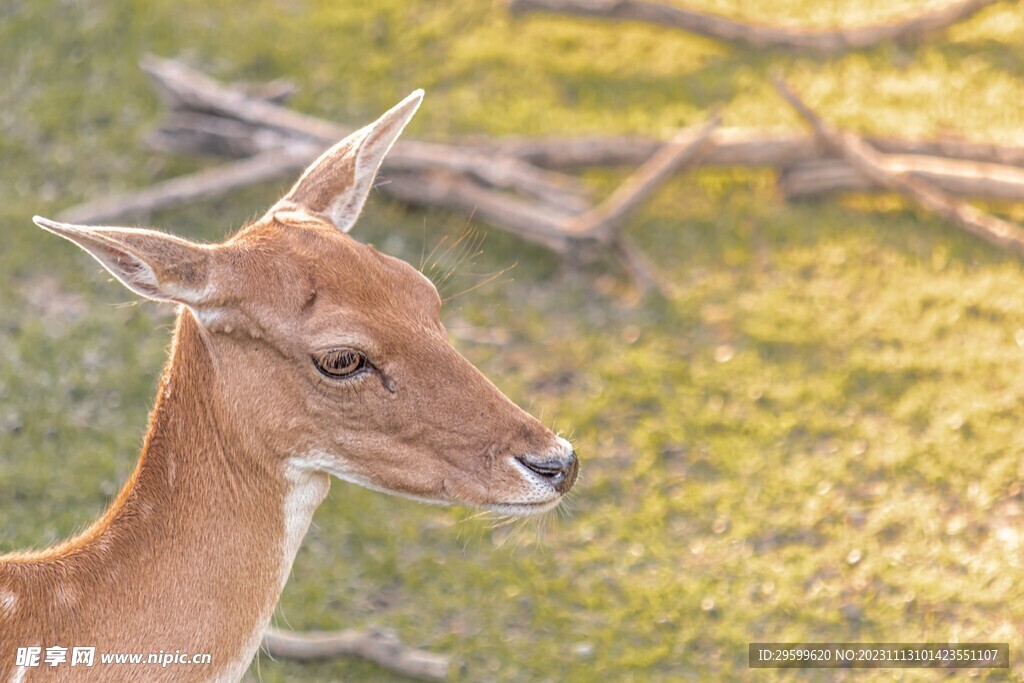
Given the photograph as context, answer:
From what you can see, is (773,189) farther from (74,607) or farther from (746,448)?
(74,607)

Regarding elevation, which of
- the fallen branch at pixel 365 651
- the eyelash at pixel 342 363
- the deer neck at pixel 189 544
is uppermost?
the eyelash at pixel 342 363

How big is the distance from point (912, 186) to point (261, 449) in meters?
6.47

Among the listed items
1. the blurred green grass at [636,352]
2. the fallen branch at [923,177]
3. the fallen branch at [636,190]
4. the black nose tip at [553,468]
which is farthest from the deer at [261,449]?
the fallen branch at [923,177]

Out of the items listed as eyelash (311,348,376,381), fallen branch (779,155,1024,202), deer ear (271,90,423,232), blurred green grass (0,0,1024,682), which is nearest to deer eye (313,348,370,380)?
eyelash (311,348,376,381)

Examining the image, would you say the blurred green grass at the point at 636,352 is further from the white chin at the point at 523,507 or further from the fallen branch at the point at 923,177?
the white chin at the point at 523,507

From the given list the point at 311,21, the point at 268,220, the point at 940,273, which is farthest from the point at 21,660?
the point at 311,21

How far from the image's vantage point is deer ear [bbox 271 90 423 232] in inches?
176

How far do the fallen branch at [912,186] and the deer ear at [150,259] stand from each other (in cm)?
606

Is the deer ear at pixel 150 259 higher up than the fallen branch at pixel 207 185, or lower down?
higher up

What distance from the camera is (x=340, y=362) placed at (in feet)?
12.8

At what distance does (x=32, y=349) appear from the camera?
25.6 ft

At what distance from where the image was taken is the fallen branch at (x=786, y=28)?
11.0 m

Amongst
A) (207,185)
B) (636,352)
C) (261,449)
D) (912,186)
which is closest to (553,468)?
(261,449)

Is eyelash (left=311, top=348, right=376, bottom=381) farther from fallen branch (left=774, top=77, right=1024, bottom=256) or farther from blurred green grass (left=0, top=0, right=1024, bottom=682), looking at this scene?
fallen branch (left=774, top=77, right=1024, bottom=256)
